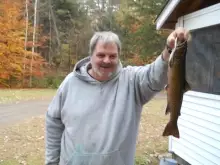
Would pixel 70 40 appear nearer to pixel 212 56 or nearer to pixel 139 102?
pixel 212 56

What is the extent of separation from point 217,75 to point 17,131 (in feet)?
18.3

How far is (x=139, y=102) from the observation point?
95.5 inches

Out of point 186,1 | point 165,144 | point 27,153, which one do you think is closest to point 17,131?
point 27,153

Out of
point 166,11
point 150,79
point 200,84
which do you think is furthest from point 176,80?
point 166,11

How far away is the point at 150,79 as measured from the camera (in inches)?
87.6

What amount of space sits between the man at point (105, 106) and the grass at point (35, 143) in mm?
3755

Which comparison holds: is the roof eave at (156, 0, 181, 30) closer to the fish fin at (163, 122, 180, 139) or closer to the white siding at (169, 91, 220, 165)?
the white siding at (169, 91, 220, 165)

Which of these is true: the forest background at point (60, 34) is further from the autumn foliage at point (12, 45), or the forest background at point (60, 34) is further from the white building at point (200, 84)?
the white building at point (200, 84)

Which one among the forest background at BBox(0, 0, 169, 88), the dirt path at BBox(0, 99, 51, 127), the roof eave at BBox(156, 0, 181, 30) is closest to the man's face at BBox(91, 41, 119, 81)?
the roof eave at BBox(156, 0, 181, 30)

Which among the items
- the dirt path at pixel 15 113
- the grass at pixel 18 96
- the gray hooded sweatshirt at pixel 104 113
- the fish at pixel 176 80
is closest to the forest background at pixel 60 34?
the grass at pixel 18 96

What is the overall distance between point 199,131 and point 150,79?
391 centimetres

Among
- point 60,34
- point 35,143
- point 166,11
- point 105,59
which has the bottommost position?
point 35,143

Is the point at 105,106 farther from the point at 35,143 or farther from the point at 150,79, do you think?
the point at 35,143

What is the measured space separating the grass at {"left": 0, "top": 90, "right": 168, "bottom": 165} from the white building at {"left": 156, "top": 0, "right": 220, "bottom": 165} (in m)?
0.69
